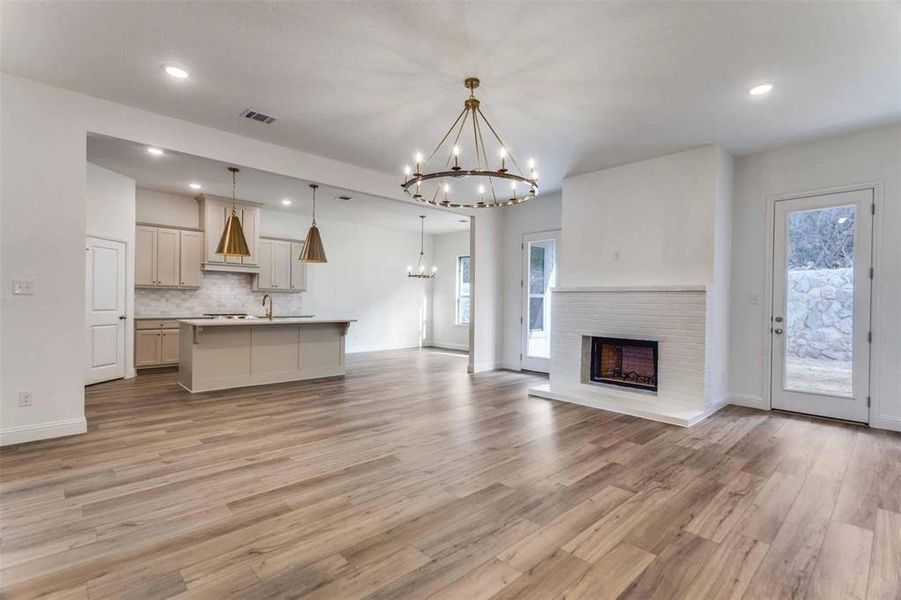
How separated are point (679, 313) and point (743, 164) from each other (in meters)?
2.05

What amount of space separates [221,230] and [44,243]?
12.8 ft

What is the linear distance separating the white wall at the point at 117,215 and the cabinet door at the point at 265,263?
1.99 meters

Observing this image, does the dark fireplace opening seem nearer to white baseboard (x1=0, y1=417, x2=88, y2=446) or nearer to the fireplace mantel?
the fireplace mantel

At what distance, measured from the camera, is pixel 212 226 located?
7.23 meters

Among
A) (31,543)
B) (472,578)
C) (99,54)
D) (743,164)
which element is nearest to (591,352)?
(743,164)

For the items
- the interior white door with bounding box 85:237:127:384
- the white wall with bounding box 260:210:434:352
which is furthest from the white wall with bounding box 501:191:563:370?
the interior white door with bounding box 85:237:127:384

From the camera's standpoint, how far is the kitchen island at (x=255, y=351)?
5.39 metres

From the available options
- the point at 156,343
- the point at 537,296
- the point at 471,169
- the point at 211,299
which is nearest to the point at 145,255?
the point at 211,299

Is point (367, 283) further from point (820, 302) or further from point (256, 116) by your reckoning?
point (820, 302)

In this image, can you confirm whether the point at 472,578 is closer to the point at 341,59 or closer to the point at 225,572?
the point at 225,572

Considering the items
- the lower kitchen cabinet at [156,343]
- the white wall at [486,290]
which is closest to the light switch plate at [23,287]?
the lower kitchen cabinet at [156,343]

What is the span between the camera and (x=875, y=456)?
11.2ft

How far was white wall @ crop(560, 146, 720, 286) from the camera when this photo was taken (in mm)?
4707

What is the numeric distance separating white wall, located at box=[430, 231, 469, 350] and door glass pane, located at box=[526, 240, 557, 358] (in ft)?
10.4
